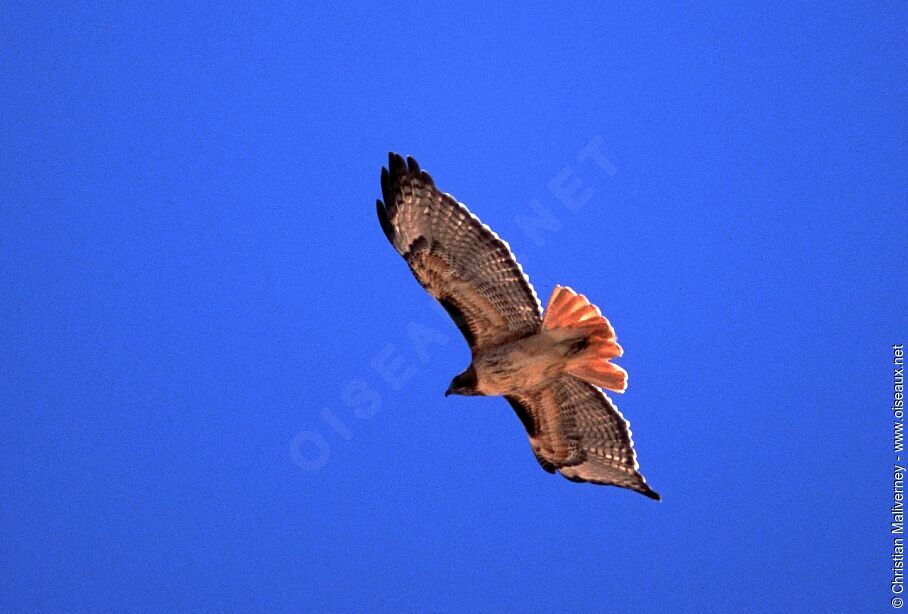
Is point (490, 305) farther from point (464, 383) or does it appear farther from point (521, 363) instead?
point (464, 383)

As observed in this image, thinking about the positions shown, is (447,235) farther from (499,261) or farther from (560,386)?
(560,386)

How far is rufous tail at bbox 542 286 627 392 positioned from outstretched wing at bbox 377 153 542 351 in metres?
0.27

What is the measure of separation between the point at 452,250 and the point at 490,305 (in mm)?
493

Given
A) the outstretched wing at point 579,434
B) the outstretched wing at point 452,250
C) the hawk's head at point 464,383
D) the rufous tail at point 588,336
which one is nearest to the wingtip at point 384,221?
the outstretched wing at point 452,250

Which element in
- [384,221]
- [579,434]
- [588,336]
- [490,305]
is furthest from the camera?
[579,434]

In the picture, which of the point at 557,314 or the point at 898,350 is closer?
the point at 557,314

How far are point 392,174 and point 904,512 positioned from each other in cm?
541

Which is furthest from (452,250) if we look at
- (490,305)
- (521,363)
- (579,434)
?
(579,434)

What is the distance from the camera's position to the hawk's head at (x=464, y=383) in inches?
319

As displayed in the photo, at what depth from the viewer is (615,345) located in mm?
7930

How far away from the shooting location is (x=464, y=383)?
26.6 feet

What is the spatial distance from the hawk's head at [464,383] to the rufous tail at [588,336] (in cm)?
66

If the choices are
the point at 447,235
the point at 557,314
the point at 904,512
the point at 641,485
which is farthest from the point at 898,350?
the point at 447,235

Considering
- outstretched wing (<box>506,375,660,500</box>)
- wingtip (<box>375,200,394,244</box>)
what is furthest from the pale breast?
wingtip (<box>375,200,394,244</box>)
